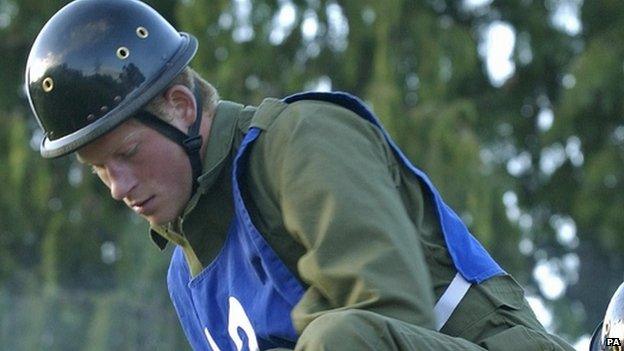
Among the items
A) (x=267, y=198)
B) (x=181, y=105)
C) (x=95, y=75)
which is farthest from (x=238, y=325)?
(x=95, y=75)

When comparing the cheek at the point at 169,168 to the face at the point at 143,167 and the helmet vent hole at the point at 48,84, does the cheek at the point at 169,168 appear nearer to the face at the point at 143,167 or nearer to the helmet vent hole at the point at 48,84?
the face at the point at 143,167

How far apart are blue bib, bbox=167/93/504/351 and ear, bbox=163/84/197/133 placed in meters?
0.21

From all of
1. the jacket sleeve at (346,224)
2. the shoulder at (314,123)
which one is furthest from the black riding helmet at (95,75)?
the jacket sleeve at (346,224)

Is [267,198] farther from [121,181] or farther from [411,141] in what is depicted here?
[411,141]

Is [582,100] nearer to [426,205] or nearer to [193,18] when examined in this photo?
[193,18]

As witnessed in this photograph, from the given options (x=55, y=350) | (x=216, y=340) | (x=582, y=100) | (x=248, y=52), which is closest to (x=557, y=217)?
(x=582, y=100)

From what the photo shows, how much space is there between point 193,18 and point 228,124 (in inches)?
354

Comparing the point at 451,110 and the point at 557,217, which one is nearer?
the point at 451,110

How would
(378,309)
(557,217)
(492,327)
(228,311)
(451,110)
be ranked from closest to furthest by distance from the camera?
1. (378,309)
2. (492,327)
3. (228,311)
4. (451,110)
5. (557,217)

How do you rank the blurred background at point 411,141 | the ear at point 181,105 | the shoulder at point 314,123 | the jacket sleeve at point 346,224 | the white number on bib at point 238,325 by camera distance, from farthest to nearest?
the blurred background at point 411,141
the ear at point 181,105
the white number on bib at point 238,325
the shoulder at point 314,123
the jacket sleeve at point 346,224

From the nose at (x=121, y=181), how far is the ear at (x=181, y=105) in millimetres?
172

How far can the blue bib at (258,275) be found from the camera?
4270mm

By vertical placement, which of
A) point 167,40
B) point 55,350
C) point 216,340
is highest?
point 167,40

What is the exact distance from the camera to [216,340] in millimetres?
4629
